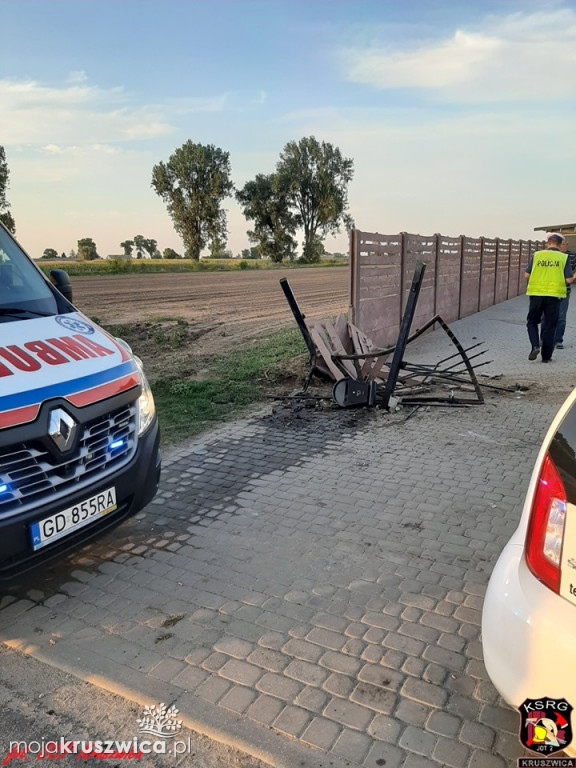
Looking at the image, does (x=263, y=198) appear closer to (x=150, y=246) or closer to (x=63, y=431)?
(x=150, y=246)

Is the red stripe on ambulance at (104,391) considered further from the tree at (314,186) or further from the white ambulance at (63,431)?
the tree at (314,186)

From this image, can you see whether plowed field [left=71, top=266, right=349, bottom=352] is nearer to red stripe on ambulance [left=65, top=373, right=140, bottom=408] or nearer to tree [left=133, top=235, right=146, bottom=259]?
red stripe on ambulance [left=65, top=373, right=140, bottom=408]

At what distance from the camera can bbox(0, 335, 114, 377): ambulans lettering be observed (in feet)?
10.2

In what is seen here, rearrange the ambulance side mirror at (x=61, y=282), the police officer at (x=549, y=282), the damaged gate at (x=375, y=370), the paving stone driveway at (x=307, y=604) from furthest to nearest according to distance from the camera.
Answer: the police officer at (x=549, y=282), the damaged gate at (x=375, y=370), the ambulance side mirror at (x=61, y=282), the paving stone driveway at (x=307, y=604)

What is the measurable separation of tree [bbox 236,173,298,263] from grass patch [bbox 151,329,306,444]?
65616 millimetres

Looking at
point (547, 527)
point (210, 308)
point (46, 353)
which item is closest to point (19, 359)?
point (46, 353)

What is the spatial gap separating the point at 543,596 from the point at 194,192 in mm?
74000

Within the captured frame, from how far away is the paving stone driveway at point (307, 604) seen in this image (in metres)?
2.45

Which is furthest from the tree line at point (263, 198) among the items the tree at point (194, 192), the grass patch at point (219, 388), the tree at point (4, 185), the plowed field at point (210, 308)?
the grass patch at point (219, 388)

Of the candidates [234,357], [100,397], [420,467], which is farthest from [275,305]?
[100,397]

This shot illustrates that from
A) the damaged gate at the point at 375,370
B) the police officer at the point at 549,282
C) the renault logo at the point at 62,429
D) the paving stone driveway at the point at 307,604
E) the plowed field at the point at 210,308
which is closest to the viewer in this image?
the paving stone driveway at the point at 307,604

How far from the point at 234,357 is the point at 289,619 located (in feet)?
25.2

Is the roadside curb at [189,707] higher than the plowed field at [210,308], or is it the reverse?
the roadside curb at [189,707]

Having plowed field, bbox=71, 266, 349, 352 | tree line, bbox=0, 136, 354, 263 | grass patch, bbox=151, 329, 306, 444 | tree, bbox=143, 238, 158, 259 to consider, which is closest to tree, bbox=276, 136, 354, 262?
tree line, bbox=0, 136, 354, 263
